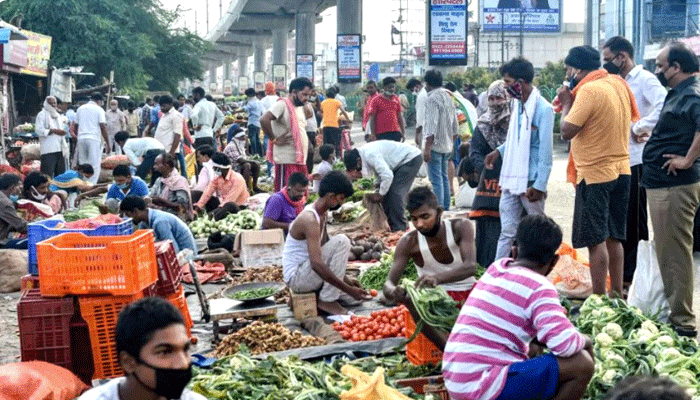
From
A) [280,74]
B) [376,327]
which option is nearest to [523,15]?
[280,74]

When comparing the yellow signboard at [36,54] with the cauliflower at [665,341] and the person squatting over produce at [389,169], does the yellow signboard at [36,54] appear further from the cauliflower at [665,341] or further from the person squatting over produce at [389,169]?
the cauliflower at [665,341]

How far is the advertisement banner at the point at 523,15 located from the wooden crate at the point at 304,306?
6449cm

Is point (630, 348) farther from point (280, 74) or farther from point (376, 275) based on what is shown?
point (280, 74)

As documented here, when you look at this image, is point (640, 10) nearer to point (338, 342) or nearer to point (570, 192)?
point (570, 192)

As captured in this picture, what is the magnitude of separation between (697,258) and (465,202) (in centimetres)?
494

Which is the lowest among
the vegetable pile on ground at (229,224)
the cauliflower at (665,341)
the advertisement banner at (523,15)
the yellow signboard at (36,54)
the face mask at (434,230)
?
the vegetable pile on ground at (229,224)

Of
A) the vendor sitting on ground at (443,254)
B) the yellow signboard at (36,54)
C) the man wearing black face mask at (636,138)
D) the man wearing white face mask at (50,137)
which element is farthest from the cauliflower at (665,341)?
the yellow signboard at (36,54)

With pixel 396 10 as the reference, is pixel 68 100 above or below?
below

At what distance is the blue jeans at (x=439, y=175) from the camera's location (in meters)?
13.8

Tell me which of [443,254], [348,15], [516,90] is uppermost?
[348,15]

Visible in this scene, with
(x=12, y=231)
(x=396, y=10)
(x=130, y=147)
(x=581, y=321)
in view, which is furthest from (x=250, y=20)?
(x=581, y=321)

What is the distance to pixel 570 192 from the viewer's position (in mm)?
17547

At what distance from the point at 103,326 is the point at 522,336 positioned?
318 centimetres

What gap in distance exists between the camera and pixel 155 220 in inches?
354
